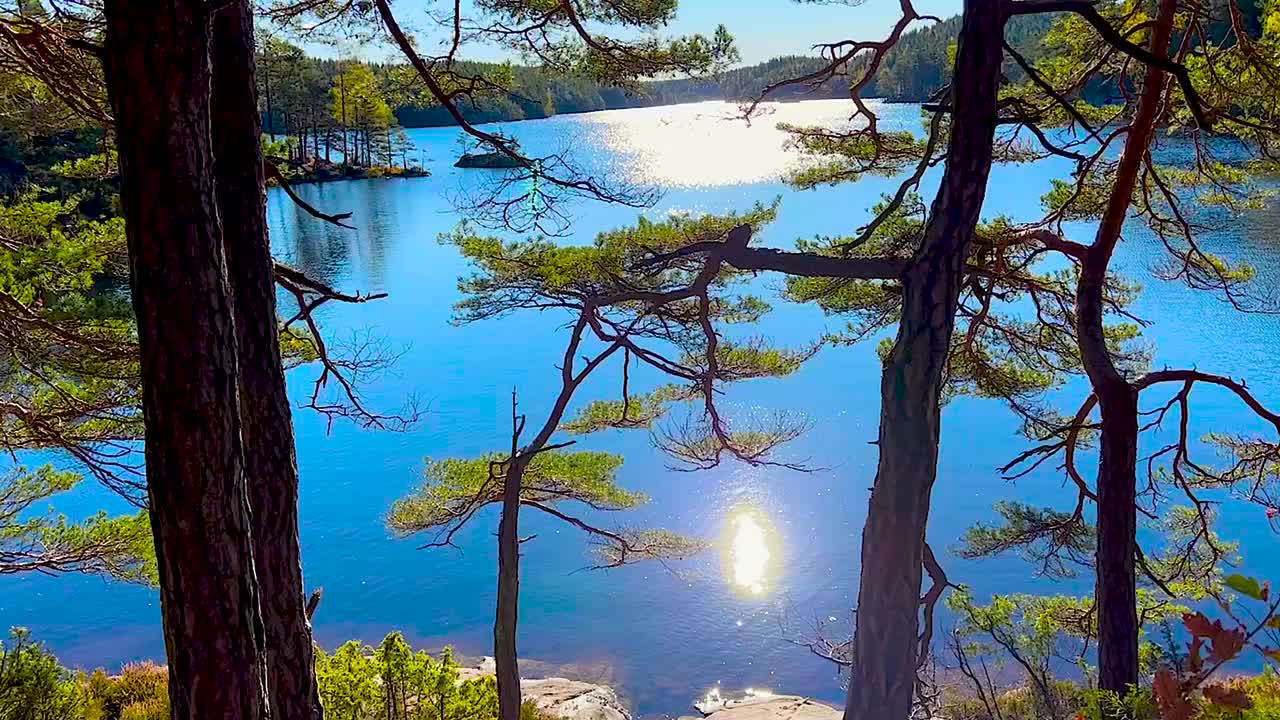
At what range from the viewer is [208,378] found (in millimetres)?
1882

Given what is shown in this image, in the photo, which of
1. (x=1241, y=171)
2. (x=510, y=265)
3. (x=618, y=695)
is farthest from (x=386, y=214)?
(x=1241, y=171)

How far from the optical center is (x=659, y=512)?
1070cm

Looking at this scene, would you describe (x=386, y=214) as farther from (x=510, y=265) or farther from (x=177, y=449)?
(x=177, y=449)

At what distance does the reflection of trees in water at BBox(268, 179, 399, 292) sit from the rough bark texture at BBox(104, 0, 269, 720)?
13.7 metres

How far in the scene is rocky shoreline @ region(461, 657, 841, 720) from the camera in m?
7.07

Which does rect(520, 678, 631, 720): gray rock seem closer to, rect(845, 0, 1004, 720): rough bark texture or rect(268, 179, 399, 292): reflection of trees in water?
rect(845, 0, 1004, 720): rough bark texture

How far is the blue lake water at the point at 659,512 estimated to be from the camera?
8797 mm

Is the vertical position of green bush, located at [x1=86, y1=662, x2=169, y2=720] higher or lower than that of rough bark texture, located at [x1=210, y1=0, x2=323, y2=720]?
lower

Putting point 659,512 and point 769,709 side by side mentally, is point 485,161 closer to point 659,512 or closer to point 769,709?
point 769,709

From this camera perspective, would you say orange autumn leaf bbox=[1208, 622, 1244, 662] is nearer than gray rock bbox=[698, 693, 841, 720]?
Yes

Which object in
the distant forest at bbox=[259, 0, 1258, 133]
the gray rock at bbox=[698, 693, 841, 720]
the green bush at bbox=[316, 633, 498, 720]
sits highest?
the distant forest at bbox=[259, 0, 1258, 133]

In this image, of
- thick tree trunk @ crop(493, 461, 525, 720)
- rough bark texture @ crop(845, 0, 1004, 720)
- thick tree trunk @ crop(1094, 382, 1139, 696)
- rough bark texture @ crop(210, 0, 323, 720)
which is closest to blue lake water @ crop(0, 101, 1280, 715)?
rough bark texture @ crop(845, 0, 1004, 720)

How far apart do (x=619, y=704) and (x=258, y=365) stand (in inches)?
239

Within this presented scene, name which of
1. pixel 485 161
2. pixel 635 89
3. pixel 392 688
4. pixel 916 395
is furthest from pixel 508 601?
pixel 635 89
